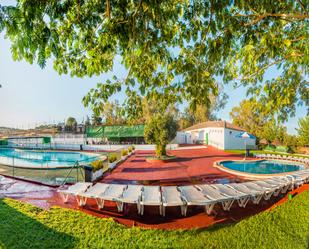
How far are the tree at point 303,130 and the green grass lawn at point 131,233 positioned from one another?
58.8 feet

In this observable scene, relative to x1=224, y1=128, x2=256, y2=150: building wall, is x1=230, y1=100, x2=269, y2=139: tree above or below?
above

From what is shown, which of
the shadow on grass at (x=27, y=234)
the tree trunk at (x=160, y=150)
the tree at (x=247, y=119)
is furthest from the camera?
the tree at (x=247, y=119)

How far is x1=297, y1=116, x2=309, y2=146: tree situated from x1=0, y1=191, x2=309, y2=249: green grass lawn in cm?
1792

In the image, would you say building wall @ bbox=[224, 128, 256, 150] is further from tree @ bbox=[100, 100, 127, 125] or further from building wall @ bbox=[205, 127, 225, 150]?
tree @ bbox=[100, 100, 127, 125]

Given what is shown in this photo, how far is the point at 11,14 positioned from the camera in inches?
71.3

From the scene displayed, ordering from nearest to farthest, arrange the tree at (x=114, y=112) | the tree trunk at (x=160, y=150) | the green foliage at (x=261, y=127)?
the tree at (x=114, y=112) → the tree trunk at (x=160, y=150) → the green foliage at (x=261, y=127)

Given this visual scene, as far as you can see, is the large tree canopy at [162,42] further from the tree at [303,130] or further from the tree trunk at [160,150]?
the tree at [303,130]

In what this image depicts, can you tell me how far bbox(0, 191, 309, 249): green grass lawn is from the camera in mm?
4002

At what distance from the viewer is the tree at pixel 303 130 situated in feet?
63.5

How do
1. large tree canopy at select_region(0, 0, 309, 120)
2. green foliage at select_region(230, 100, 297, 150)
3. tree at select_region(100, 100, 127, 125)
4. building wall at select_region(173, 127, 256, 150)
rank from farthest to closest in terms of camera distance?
building wall at select_region(173, 127, 256, 150), green foliage at select_region(230, 100, 297, 150), tree at select_region(100, 100, 127, 125), large tree canopy at select_region(0, 0, 309, 120)

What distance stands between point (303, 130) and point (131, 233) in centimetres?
2220

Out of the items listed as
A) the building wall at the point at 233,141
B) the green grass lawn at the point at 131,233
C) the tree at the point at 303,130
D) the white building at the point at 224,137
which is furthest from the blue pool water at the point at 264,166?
the green grass lawn at the point at 131,233

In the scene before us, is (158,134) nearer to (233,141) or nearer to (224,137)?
(224,137)

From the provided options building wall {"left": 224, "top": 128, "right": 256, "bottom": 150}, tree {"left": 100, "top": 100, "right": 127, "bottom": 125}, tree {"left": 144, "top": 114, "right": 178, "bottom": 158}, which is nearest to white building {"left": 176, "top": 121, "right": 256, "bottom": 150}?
building wall {"left": 224, "top": 128, "right": 256, "bottom": 150}
